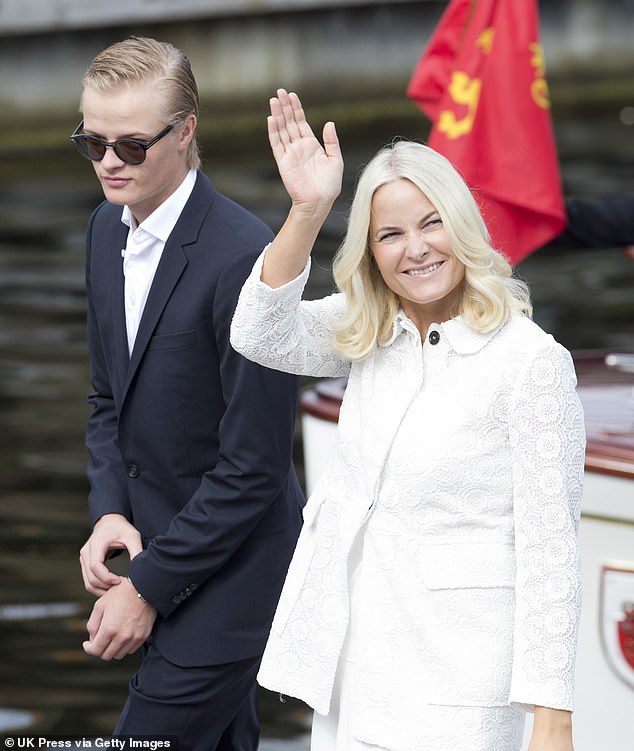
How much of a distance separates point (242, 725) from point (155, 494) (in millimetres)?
563

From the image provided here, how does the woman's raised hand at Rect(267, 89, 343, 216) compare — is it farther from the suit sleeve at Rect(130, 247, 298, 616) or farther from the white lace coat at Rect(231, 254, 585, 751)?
the suit sleeve at Rect(130, 247, 298, 616)

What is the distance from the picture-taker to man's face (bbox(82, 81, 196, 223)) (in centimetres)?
293

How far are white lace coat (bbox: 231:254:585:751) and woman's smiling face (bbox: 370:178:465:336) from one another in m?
0.07

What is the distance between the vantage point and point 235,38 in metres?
25.0

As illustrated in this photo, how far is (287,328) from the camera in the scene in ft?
8.76

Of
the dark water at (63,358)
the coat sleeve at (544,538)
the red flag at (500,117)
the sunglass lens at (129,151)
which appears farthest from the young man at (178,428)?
the red flag at (500,117)

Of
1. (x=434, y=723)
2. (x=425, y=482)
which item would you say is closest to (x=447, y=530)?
(x=425, y=482)

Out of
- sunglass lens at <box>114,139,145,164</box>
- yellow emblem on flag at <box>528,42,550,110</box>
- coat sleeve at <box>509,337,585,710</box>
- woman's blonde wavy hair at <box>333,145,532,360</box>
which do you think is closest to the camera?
coat sleeve at <box>509,337,585,710</box>

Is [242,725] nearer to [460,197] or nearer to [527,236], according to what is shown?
[460,197]

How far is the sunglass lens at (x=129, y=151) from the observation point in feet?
9.58

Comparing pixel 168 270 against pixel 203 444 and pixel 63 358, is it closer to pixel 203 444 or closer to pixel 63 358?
pixel 203 444

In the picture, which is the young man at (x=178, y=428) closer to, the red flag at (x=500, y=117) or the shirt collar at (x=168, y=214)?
the shirt collar at (x=168, y=214)

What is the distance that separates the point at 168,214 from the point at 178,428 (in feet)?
1.32

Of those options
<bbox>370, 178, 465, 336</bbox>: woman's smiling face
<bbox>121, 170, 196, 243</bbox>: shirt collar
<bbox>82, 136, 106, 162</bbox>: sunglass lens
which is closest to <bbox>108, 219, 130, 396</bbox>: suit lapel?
<bbox>121, 170, 196, 243</bbox>: shirt collar
